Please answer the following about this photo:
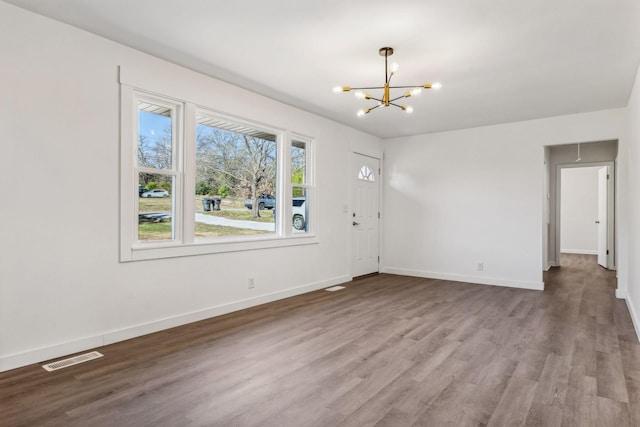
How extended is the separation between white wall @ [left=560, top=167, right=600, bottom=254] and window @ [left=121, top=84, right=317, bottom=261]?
8.35 meters

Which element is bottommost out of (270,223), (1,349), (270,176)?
(1,349)

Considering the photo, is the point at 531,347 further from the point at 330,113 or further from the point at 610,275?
the point at 610,275

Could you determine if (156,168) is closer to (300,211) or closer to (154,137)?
(154,137)

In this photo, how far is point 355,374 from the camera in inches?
102

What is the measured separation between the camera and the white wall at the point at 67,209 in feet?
8.61

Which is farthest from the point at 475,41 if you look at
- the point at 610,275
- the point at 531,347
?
the point at 610,275

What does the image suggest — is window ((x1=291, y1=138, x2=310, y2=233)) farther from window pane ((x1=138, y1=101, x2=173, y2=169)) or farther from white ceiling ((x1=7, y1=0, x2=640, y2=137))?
window pane ((x1=138, y1=101, x2=173, y2=169))

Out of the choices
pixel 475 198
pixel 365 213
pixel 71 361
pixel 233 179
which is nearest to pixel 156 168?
pixel 233 179

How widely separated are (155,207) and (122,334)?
116 cm

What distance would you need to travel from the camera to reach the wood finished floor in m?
2.07

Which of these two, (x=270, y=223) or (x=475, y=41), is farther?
(x=270, y=223)

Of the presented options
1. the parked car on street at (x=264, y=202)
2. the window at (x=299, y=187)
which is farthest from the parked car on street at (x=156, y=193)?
the window at (x=299, y=187)

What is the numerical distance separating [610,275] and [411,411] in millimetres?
6658

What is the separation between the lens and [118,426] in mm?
1939
